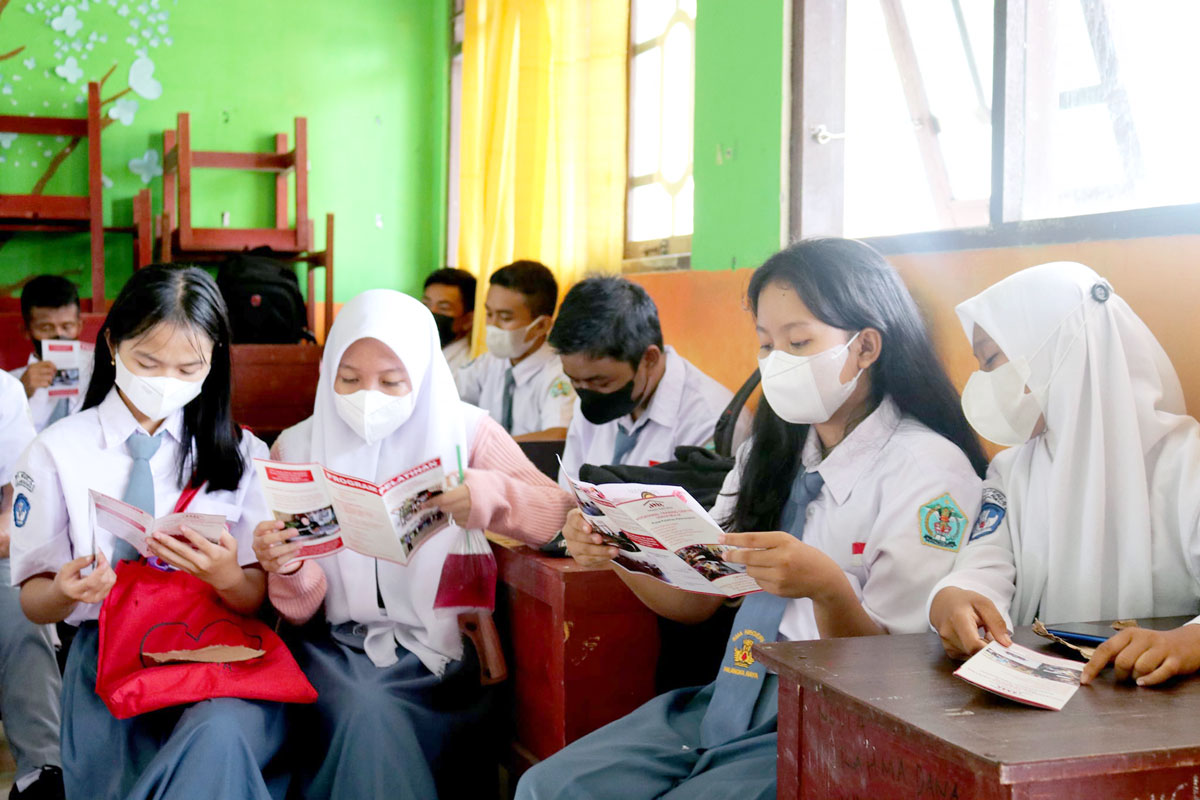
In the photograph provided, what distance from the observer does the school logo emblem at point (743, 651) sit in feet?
5.14

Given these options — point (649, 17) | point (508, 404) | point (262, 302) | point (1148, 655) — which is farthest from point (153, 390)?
point (262, 302)

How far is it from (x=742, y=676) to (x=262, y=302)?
390cm

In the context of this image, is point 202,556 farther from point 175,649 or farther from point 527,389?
point 527,389

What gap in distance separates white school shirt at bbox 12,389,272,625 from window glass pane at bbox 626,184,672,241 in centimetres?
226

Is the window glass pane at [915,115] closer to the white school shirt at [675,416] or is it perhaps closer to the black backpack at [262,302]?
the white school shirt at [675,416]

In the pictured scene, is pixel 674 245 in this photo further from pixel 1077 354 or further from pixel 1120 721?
pixel 1120 721

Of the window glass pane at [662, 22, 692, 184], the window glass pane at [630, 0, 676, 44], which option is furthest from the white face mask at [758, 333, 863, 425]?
the window glass pane at [630, 0, 676, 44]

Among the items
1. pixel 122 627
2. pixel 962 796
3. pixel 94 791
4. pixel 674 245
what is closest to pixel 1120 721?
pixel 962 796

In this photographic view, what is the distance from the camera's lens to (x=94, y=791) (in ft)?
6.04

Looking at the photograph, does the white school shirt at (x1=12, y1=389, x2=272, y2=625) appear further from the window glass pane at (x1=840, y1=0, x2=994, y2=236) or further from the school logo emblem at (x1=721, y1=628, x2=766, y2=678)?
the window glass pane at (x1=840, y1=0, x2=994, y2=236)

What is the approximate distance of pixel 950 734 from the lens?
3.06 feet

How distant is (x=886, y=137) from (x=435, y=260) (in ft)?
11.4

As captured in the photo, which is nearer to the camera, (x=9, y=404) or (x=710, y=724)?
(x=710, y=724)

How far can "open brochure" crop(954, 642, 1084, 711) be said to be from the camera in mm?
1026
